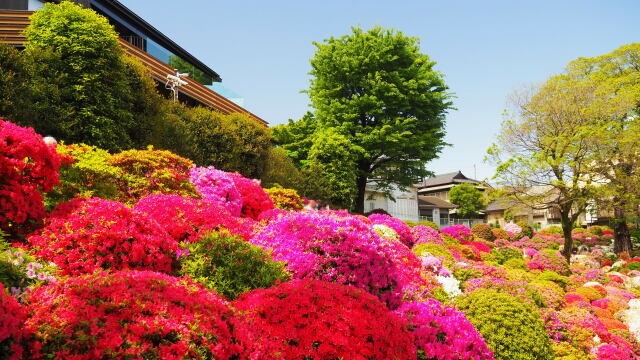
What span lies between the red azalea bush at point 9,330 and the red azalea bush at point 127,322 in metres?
0.11

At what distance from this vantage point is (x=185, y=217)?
6.12m

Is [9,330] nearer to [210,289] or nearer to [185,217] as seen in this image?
[210,289]

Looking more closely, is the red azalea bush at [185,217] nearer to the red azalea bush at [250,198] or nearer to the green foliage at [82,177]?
the green foliage at [82,177]

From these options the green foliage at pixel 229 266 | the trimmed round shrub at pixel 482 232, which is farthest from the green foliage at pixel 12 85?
the trimmed round shrub at pixel 482 232

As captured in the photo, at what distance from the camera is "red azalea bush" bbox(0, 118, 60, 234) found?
464cm

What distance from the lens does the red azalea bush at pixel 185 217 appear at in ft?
19.1

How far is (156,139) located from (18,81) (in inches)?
174

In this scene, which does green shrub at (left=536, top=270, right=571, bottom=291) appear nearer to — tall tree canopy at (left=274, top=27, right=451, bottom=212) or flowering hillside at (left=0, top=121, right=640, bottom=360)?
flowering hillside at (left=0, top=121, right=640, bottom=360)

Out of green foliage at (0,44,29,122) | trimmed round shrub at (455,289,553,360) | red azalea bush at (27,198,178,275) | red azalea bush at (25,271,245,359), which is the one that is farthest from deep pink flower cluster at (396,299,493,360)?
green foliage at (0,44,29,122)

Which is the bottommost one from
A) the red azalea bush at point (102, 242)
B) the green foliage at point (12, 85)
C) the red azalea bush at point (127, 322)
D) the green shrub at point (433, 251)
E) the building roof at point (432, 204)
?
the green shrub at point (433, 251)

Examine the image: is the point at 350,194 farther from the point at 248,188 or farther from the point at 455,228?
the point at 248,188

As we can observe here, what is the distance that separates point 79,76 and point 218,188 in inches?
224

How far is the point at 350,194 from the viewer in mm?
25172

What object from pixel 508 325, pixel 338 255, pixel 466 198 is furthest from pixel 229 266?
pixel 466 198
